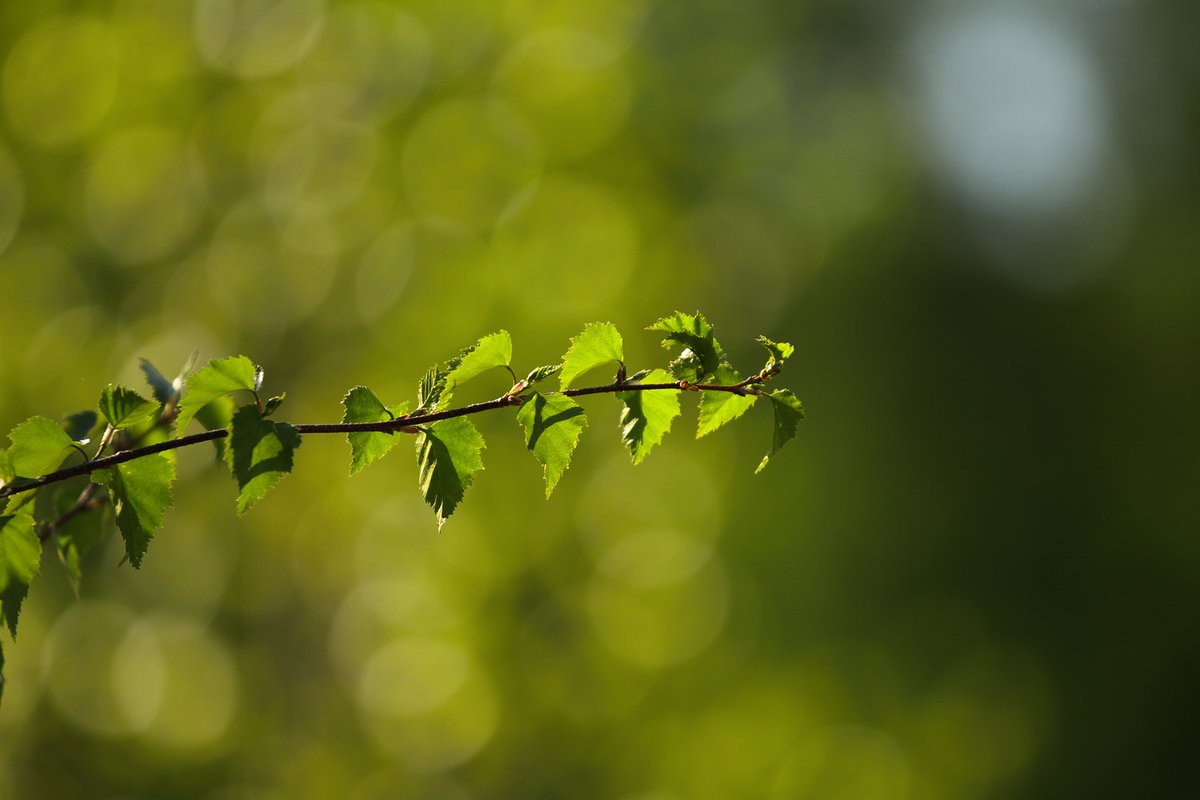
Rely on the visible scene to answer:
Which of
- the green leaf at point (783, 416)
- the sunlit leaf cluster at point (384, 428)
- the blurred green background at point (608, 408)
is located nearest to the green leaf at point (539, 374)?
the sunlit leaf cluster at point (384, 428)

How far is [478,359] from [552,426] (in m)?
0.11

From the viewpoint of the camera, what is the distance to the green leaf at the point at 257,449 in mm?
971

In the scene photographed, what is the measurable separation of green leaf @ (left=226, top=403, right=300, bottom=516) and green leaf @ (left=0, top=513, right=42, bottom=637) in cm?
22

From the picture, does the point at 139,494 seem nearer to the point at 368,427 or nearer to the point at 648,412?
the point at 368,427

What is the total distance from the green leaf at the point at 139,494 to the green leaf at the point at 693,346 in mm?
498

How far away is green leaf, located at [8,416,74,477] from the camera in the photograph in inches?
43.2

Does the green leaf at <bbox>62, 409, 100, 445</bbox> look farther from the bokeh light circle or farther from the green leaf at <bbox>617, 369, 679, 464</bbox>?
the bokeh light circle

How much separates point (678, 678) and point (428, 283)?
4.02 metres

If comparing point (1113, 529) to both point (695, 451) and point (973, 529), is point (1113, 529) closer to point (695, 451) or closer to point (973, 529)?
point (973, 529)

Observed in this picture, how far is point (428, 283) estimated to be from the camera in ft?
30.9

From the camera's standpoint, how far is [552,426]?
1.12m

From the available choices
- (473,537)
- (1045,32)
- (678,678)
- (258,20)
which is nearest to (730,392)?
(473,537)

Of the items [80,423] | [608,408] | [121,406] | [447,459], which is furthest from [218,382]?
[608,408]

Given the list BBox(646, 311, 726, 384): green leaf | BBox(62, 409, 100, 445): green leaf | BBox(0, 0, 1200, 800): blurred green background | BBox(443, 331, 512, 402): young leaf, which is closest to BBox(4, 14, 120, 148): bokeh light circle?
BBox(0, 0, 1200, 800): blurred green background
